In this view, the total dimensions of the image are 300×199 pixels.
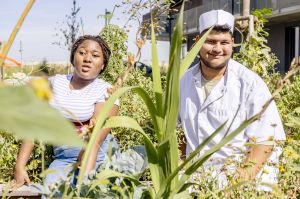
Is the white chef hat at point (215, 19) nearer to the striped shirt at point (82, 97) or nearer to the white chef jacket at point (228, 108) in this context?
the white chef jacket at point (228, 108)

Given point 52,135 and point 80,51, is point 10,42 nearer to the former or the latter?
point 52,135

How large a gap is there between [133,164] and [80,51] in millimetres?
1348

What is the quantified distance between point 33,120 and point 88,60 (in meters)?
2.76

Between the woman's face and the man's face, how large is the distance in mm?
608

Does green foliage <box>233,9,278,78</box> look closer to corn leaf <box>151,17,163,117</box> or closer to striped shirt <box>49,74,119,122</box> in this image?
striped shirt <box>49,74,119,122</box>

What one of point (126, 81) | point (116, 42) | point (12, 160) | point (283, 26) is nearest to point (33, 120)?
point (12, 160)

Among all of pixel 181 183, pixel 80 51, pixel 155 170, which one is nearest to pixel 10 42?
pixel 181 183

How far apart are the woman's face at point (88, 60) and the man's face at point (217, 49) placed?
2.00 ft

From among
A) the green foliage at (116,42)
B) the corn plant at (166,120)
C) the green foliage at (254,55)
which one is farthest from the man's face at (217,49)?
the green foliage at (116,42)

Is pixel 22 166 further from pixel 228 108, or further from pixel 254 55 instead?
pixel 254 55

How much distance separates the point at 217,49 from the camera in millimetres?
2773

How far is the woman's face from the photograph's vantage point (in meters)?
2.96

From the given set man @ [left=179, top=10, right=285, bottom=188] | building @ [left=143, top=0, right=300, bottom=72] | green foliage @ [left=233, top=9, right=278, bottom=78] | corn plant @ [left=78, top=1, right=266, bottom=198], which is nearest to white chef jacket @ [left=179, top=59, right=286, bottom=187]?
man @ [left=179, top=10, right=285, bottom=188]

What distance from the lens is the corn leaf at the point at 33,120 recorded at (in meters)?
0.22
